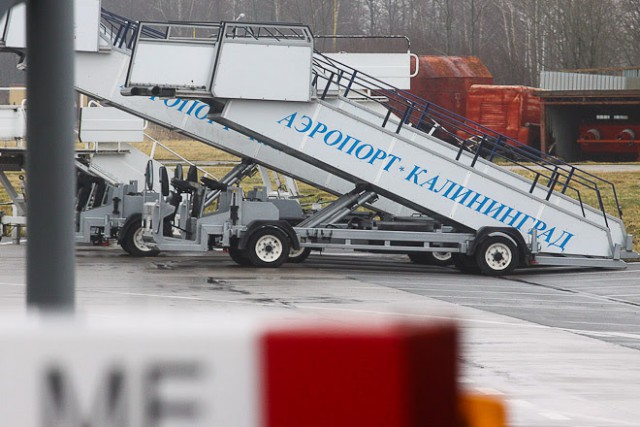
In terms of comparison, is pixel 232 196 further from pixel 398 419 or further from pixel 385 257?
pixel 398 419

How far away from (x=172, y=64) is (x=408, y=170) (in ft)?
12.6

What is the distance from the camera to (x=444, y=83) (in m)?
50.8

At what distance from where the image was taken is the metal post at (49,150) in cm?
443

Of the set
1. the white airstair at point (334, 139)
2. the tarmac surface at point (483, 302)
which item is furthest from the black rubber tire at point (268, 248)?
the white airstair at point (334, 139)

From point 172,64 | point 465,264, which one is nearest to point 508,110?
point 465,264

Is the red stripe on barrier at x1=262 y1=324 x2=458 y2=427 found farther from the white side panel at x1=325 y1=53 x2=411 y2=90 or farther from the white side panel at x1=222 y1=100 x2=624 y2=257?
the white side panel at x1=325 y1=53 x2=411 y2=90

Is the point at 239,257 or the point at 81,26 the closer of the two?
the point at 81,26

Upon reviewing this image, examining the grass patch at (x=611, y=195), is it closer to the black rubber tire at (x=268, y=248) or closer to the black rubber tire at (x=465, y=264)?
the black rubber tire at (x=465, y=264)

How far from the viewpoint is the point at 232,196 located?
1941 centimetres

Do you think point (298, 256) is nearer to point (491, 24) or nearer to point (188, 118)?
point (188, 118)

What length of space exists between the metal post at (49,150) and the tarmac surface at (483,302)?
2.47 m

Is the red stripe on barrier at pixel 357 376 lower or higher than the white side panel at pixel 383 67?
lower

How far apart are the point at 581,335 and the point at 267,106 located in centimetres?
748

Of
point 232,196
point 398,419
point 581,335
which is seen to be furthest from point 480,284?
point 398,419
